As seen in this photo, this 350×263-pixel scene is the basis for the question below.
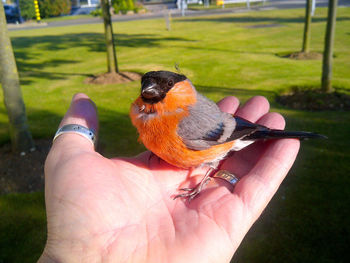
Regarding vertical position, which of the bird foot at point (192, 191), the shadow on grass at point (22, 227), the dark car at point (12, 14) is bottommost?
the shadow on grass at point (22, 227)

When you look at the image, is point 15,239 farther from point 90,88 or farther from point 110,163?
point 90,88

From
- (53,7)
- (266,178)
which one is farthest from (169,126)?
(53,7)

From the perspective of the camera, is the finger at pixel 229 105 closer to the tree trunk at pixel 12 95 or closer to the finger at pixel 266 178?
the finger at pixel 266 178

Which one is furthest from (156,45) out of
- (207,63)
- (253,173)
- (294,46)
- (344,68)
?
(253,173)

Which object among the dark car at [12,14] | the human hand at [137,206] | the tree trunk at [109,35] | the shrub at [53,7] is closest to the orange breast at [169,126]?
the human hand at [137,206]

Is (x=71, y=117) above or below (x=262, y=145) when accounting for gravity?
above

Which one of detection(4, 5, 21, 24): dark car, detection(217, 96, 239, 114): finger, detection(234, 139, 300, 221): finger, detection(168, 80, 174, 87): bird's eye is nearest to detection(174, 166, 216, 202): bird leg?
detection(234, 139, 300, 221): finger
